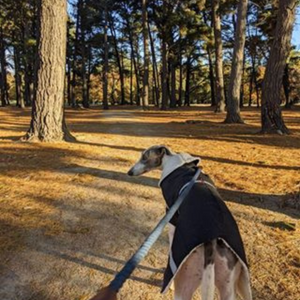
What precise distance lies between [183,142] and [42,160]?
154 inches

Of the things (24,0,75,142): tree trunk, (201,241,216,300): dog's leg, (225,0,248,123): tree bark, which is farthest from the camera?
(225,0,248,123): tree bark

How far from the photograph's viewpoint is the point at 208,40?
23750 mm

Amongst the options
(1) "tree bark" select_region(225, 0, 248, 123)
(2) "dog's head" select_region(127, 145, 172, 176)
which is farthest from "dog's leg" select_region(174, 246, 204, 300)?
(1) "tree bark" select_region(225, 0, 248, 123)

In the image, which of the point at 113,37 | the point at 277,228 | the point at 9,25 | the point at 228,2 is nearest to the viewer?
the point at 277,228

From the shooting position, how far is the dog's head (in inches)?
144

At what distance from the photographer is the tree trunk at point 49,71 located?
8383 millimetres

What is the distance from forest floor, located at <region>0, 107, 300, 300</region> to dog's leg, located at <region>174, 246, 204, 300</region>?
72 cm

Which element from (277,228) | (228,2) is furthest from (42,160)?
(228,2)

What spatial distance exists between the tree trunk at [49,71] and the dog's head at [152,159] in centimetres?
535

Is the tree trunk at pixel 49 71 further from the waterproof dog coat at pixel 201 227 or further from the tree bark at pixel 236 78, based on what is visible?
the tree bark at pixel 236 78

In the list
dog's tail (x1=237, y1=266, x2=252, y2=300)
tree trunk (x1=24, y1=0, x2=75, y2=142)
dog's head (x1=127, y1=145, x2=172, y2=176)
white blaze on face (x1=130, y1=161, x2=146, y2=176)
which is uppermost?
tree trunk (x1=24, y1=0, x2=75, y2=142)

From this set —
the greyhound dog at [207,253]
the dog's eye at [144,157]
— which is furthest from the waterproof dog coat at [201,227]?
the dog's eye at [144,157]

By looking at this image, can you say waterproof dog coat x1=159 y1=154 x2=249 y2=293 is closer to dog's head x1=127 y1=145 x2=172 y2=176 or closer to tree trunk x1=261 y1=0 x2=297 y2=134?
dog's head x1=127 y1=145 x2=172 y2=176

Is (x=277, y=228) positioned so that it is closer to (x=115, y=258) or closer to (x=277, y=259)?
(x=277, y=259)
